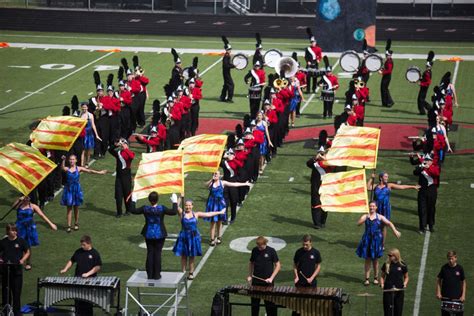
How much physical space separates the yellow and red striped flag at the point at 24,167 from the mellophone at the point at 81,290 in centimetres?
317

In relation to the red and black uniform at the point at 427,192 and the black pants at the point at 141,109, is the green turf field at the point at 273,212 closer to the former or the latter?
the red and black uniform at the point at 427,192

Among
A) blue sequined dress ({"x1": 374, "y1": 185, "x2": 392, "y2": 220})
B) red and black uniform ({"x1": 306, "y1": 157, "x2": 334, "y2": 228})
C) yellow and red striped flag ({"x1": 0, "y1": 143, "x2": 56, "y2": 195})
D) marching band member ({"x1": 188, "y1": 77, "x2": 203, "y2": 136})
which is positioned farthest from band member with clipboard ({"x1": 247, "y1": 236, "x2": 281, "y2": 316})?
marching band member ({"x1": 188, "y1": 77, "x2": 203, "y2": 136})

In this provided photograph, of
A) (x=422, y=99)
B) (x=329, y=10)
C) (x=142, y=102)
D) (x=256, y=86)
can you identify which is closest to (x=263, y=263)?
(x=142, y=102)

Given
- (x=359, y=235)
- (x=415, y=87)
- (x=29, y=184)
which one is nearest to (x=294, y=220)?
(x=359, y=235)

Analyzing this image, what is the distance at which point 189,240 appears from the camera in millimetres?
20953

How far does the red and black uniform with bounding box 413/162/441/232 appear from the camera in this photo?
77.3ft

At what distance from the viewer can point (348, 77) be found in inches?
1592

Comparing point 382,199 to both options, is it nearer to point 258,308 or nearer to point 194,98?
point 258,308

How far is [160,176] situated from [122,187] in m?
3.53

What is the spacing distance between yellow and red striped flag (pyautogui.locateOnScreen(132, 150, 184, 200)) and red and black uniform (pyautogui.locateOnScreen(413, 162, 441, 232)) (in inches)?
178

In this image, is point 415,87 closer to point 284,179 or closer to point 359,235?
point 284,179

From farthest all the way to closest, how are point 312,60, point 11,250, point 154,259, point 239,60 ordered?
point 312,60
point 239,60
point 154,259
point 11,250

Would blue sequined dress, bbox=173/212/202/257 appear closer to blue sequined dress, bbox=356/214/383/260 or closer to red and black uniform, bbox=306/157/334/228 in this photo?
blue sequined dress, bbox=356/214/383/260

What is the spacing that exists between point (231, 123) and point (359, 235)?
34.5 feet
